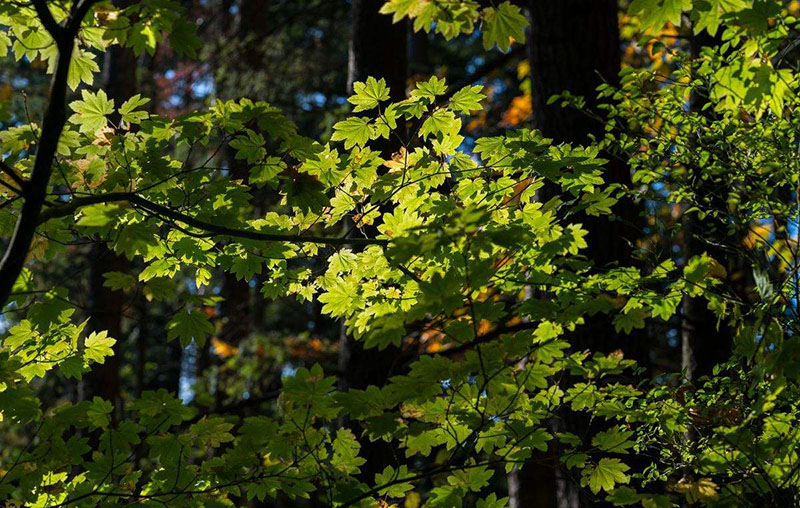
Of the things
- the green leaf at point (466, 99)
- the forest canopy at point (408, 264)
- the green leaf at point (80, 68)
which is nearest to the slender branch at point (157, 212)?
the forest canopy at point (408, 264)

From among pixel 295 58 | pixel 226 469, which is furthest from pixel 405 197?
pixel 295 58

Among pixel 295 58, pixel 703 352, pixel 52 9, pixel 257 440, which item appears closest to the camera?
pixel 52 9

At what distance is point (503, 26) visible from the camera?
2.23 meters

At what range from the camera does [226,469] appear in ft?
8.82

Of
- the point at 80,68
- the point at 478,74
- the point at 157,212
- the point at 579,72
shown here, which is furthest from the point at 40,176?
the point at 478,74

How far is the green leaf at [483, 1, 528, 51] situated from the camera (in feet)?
7.27

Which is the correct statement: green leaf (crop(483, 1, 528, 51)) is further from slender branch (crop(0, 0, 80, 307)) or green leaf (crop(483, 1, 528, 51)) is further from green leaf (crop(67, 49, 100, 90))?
green leaf (crop(67, 49, 100, 90))

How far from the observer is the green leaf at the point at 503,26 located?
2.21 meters

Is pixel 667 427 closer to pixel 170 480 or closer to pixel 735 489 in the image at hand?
pixel 735 489

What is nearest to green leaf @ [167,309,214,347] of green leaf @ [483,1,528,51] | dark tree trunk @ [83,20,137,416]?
green leaf @ [483,1,528,51]

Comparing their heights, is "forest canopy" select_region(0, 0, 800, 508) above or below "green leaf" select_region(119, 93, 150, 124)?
below

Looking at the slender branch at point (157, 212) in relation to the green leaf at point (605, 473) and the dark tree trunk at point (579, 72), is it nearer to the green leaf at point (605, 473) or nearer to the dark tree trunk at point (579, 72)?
the green leaf at point (605, 473)

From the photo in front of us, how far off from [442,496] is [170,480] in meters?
1.05

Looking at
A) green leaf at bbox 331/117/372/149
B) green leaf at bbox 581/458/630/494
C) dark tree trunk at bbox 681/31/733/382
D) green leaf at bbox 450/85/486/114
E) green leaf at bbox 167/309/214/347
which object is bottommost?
green leaf at bbox 581/458/630/494
